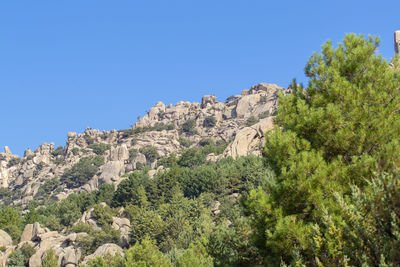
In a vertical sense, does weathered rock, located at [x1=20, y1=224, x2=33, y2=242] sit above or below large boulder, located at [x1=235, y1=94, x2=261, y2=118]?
below

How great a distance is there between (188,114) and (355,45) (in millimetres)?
129768

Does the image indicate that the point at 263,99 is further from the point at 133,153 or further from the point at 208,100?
the point at 133,153

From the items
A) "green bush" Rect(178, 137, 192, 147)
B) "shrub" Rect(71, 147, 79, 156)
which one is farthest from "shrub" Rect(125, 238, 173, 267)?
"shrub" Rect(71, 147, 79, 156)

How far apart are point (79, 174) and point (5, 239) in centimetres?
5812

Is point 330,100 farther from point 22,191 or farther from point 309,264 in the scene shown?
point 22,191

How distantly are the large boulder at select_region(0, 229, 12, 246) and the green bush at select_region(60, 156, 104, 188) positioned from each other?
54847 mm

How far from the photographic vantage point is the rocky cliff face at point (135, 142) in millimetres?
111125

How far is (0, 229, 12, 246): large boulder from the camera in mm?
56781

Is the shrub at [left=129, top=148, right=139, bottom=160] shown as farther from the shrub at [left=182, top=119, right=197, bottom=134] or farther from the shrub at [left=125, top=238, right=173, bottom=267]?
the shrub at [left=125, top=238, right=173, bottom=267]

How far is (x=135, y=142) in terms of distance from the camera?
12200cm

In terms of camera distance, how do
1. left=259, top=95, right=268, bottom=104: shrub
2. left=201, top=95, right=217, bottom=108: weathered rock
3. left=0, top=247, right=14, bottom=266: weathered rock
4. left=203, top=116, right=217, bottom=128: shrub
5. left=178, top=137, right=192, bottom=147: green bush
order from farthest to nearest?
1. left=201, top=95, right=217, bottom=108: weathered rock
2. left=203, top=116, right=217, bottom=128: shrub
3. left=259, top=95, right=268, bottom=104: shrub
4. left=178, top=137, right=192, bottom=147: green bush
5. left=0, top=247, right=14, bottom=266: weathered rock

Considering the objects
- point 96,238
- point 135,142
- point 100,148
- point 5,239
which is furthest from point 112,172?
point 96,238

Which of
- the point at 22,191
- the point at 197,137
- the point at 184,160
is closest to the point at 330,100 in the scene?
the point at 184,160

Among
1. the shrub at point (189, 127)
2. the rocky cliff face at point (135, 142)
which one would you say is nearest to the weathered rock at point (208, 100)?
the rocky cliff face at point (135, 142)
